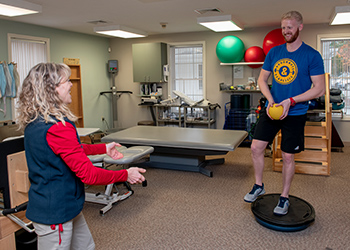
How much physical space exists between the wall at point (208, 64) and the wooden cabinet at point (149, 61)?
464mm

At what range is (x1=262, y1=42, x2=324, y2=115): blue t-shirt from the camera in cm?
267

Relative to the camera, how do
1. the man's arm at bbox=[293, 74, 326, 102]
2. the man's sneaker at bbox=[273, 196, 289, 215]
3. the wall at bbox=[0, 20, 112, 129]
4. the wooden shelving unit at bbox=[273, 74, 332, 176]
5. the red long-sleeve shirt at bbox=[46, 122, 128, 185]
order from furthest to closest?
the wall at bbox=[0, 20, 112, 129]
the wooden shelving unit at bbox=[273, 74, 332, 176]
the man's sneaker at bbox=[273, 196, 289, 215]
the man's arm at bbox=[293, 74, 326, 102]
the red long-sleeve shirt at bbox=[46, 122, 128, 185]

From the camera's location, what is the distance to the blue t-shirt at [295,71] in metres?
2.67

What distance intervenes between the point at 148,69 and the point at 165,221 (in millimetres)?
4959

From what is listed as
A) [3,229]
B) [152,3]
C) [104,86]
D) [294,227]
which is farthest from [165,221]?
[104,86]

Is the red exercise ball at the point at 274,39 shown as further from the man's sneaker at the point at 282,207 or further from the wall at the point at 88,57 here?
the wall at the point at 88,57

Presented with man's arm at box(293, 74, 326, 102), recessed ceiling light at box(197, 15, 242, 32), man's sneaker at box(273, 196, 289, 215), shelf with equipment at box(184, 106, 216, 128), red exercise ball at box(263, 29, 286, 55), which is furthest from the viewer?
shelf with equipment at box(184, 106, 216, 128)

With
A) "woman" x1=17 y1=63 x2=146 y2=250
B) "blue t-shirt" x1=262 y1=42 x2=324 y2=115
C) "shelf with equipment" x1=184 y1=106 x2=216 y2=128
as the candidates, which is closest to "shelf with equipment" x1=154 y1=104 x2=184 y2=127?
"shelf with equipment" x1=184 y1=106 x2=216 y2=128

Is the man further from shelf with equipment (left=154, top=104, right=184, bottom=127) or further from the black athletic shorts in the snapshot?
shelf with equipment (left=154, top=104, right=184, bottom=127)

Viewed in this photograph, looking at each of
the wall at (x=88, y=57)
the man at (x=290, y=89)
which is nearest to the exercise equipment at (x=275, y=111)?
the man at (x=290, y=89)

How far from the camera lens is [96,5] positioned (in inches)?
183

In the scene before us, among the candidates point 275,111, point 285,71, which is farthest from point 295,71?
point 275,111

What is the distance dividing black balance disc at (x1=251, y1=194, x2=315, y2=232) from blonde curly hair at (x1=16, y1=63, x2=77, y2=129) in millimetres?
2082

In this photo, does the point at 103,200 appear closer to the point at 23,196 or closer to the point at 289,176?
the point at 23,196
